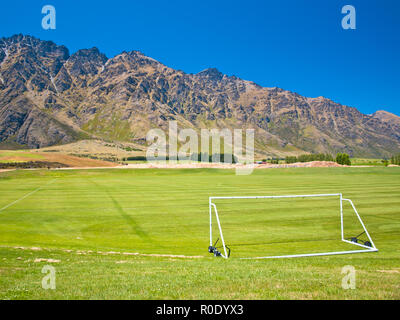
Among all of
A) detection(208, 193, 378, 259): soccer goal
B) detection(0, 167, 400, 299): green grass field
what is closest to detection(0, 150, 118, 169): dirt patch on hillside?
detection(0, 167, 400, 299): green grass field

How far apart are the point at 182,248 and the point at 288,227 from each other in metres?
10.9

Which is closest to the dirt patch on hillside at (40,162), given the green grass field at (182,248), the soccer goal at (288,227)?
the green grass field at (182,248)

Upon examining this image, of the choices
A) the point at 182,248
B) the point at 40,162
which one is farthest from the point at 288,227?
the point at 40,162

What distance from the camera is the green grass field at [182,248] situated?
30.2ft

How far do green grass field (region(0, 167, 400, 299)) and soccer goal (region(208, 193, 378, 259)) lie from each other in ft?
0.39

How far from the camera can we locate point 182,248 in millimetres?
20328

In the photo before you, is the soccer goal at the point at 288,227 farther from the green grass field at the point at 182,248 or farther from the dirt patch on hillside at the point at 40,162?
the dirt patch on hillside at the point at 40,162

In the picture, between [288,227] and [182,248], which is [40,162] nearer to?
[182,248]

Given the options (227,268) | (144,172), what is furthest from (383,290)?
(144,172)

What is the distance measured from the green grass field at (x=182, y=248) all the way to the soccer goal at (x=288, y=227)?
117 millimetres

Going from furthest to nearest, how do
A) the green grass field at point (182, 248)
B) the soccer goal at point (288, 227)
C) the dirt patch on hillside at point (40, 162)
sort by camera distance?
the dirt patch on hillside at point (40, 162) → the soccer goal at point (288, 227) → the green grass field at point (182, 248)

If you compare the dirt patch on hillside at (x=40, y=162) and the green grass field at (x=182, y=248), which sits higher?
the dirt patch on hillside at (x=40, y=162)

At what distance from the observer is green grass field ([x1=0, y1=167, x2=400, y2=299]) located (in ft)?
30.2
